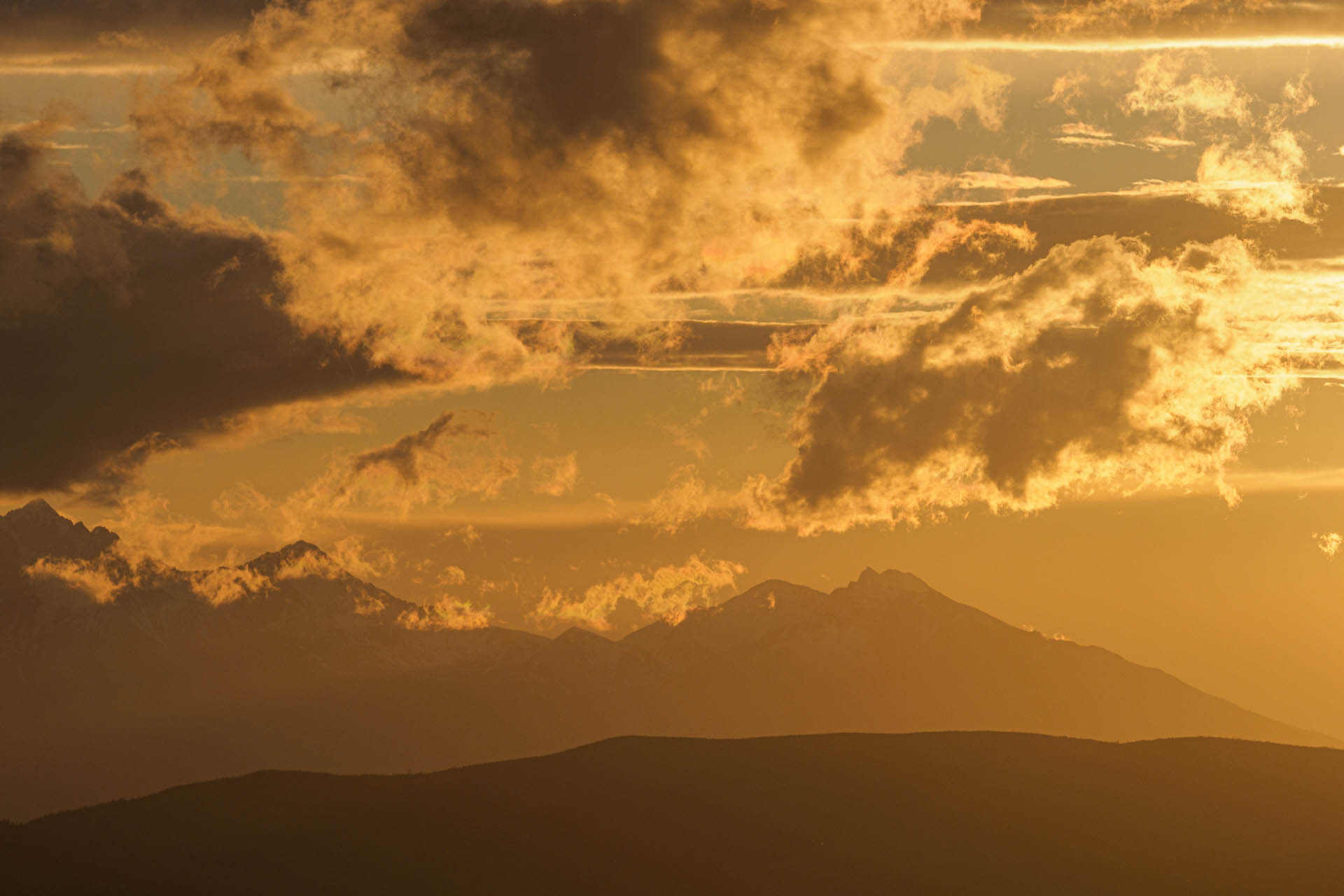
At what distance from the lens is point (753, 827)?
5595 inches

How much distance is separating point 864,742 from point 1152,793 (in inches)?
1478

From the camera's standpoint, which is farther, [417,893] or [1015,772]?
[1015,772]

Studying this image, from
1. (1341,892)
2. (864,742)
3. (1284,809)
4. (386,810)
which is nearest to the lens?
(1341,892)

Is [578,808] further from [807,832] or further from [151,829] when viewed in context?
[151,829]

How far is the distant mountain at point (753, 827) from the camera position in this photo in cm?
12794

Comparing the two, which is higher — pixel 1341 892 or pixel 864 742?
pixel 1341 892

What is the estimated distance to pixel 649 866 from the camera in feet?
436

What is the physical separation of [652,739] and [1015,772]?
149 ft

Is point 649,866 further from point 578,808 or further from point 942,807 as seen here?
point 942,807

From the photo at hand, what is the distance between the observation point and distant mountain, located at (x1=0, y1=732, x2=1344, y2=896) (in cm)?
12794

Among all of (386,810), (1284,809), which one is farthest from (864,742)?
(386,810)

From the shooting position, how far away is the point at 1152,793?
145 m

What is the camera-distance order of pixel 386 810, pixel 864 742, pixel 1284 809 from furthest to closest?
pixel 864 742
pixel 386 810
pixel 1284 809

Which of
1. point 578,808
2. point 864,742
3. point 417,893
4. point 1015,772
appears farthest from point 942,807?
point 417,893
